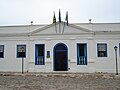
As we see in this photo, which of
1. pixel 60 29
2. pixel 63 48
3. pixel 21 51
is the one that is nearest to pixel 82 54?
pixel 63 48

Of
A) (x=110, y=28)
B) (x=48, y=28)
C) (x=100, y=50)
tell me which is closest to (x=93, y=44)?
(x=100, y=50)

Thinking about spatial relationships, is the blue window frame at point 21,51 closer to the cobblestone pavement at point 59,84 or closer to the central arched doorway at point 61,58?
the central arched doorway at point 61,58

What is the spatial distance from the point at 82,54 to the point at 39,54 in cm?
420

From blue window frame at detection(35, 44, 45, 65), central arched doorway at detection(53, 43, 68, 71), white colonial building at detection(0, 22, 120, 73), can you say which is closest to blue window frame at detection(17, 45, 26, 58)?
white colonial building at detection(0, 22, 120, 73)

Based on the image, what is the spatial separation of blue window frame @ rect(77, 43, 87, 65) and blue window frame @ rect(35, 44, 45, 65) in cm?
343

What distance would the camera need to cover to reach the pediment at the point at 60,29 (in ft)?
76.2

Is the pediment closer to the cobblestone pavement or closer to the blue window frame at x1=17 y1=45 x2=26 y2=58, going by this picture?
the blue window frame at x1=17 y1=45 x2=26 y2=58

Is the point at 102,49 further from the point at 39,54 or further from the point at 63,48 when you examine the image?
the point at 39,54

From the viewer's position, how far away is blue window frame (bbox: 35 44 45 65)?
76.7 ft

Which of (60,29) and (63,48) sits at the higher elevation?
(60,29)

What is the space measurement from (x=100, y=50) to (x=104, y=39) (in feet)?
3.68

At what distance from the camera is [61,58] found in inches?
920

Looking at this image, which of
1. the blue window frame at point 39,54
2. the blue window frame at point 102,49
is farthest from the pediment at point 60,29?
the blue window frame at point 102,49

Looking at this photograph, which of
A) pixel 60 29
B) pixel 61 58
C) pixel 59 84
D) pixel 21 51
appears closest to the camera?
pixel 59 84
